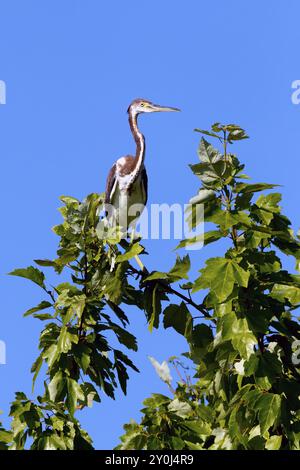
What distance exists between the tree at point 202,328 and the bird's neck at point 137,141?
3.25m

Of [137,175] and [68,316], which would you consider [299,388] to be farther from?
[137,175]

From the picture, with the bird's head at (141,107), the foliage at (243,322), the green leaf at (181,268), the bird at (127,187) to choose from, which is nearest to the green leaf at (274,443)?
the foliage at (243,322)

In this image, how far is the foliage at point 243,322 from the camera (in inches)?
241

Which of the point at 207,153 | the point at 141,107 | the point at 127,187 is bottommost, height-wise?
the point at 207,153

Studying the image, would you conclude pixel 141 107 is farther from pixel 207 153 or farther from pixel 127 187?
pixel 207 153

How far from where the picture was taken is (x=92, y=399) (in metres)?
7.06

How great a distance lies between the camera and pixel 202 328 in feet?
23.0

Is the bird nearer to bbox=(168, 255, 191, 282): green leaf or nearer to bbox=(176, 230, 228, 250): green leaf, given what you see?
bbox=(168, 255, 191, 282): green leaf

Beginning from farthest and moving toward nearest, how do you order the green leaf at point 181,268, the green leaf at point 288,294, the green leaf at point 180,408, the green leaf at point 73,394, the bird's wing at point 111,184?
the bird's wing at point 111,184 → the green leaf at point 181,268 → the green leaf at point 73,394 → the green leaf at point 180,408 → the green leaf at point 288,294

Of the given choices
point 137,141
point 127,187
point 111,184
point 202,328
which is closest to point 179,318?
point 202,328

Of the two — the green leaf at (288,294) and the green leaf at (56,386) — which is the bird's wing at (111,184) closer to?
the green leaf at (56,386)

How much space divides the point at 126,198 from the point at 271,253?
422cm

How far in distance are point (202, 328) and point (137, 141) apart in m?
4.55

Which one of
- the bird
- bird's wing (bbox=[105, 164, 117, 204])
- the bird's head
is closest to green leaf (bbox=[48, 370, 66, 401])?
the bird
